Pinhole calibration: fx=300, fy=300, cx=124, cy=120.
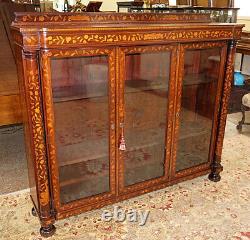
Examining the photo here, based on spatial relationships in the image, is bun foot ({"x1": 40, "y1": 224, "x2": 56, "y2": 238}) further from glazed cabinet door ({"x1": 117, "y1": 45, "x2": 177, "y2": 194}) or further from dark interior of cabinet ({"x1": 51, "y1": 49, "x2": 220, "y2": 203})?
glazed cabinet door ({"x1": 117, "y1": 45, "x2": 177, "y2": 194})

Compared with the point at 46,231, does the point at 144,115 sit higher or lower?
higher

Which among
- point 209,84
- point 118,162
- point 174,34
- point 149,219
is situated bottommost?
point 149,219

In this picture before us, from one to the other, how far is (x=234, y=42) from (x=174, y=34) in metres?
0.52

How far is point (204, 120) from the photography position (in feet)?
7.06

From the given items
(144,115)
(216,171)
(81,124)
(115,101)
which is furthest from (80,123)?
(216,171)

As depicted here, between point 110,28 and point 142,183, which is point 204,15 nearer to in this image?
point 110,28

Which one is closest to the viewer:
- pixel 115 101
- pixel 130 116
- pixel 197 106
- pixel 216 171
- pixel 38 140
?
pixel 38 140

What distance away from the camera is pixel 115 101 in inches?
66.4

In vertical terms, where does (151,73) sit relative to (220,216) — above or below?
above

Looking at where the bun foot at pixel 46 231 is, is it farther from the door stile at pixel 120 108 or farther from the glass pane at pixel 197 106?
the glass pane at pixel 197 106

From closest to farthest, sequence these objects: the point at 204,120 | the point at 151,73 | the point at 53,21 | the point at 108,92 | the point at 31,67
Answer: the point at 31,67
the point at 53,21
the point at 108,92
the point at 151,73
the point at 204,120

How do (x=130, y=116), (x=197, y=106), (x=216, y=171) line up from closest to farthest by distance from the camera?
(x=130, y=116)
(x=197, y=106)
(x=216, y=171)

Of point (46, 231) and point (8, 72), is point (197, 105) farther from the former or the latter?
point (8, 72)

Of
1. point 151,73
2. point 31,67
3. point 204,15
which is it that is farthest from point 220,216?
point 31,67
